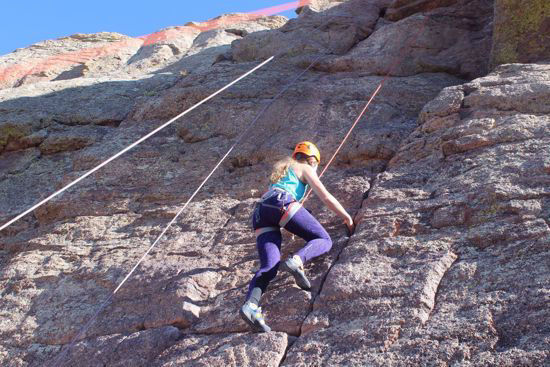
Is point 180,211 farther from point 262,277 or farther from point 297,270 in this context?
point 297,270

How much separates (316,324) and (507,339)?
57.4 inches

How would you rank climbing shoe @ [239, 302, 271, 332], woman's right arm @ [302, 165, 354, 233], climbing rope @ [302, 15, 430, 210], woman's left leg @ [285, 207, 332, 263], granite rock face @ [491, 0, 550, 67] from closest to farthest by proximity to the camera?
climbing shoe @ [239, 302, 271, 332]
woman's left leg @ [285, 207, 332, 263]
woman's right arm @ [302, 165, 354, 233]
climbing rope @ [302, 15, 430, 210]
granite rock face @ [491, 0, 550, 67]

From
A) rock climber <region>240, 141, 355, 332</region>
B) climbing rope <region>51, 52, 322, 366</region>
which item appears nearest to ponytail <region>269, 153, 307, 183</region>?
rock climber <region>240, 141, 355, 332</region>

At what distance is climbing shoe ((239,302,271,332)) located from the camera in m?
5.56


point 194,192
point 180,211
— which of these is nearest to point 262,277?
point 180,211

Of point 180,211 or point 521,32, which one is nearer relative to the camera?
point 180,211

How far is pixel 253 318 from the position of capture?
18.3ft

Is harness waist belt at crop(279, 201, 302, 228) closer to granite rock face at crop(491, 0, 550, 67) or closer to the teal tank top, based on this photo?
the teal tank top

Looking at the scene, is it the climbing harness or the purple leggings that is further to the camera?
the climbing harness

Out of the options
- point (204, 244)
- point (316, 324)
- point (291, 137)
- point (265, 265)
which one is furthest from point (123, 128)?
point (316, 324)

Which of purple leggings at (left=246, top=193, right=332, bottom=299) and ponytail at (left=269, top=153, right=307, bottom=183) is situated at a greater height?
ponytail at (left=269, top=153, right=307, bottom=183)

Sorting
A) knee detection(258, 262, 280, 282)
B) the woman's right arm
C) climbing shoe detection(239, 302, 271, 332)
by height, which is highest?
the woman's right arm

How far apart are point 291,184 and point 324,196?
314 millimetres

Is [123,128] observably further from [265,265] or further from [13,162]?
[265,265]
